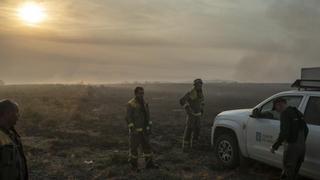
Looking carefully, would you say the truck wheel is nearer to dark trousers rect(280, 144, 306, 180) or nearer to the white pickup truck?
the white pickup truck

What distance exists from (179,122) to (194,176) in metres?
11.4

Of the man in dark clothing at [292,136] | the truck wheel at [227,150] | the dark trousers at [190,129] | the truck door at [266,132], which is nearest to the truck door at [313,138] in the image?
the truck door at [266,132]

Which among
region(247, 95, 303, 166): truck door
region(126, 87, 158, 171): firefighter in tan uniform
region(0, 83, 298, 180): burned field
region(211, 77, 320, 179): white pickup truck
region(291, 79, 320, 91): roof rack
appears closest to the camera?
region(211, 77, 320, 179): white pickup truck

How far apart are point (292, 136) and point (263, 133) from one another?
172cm

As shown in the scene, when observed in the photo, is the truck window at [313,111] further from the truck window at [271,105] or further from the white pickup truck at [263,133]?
the truck window at [271,105]

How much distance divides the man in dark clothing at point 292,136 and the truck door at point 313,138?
16.1 inches

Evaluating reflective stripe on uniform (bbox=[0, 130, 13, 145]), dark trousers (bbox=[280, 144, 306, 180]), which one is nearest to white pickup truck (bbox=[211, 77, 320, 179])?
dark trousers (bbox=[280, 144, 306, 180])

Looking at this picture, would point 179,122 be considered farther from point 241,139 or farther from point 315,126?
point 315,126

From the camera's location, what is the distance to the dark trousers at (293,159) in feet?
26.0

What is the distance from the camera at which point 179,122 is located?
21.9 metres

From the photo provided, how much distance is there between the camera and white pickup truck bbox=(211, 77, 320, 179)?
844cm

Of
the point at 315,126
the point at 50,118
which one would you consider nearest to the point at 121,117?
the point at 50,118

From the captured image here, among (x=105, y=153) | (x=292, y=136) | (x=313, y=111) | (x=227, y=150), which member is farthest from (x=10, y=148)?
(x=105, y=153)

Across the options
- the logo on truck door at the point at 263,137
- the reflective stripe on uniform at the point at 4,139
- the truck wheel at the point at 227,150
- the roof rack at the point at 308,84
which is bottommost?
the truck wheel at the point at 227,150
